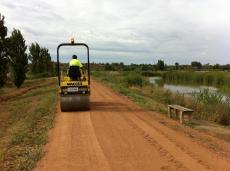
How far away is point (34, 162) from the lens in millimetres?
8133

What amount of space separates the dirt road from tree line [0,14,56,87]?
1943cm

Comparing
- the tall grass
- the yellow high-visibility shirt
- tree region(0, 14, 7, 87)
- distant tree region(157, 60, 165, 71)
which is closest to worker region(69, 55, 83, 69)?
the yellow high-visibility shirt

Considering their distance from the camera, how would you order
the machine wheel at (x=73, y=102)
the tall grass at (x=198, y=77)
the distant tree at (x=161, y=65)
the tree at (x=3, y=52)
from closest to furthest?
1. the machine wheel at (x=73, y=102)
2. the tree at (x=3, y=52)
3. the tall grass at (x=198, y=77)
4. the distant tree at (x=161, y=65)

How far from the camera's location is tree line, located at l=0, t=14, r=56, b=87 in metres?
31.5

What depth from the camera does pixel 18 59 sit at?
43.9 m

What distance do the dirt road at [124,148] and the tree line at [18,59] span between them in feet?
63.8

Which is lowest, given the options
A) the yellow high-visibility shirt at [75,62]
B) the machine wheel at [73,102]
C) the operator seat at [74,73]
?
the machine wheel at [73,102]

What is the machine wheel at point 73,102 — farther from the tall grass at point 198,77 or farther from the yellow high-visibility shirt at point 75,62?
the tall grass at point 198,77

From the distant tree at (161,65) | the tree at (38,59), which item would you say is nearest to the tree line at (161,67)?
the distant tree at (161,65)

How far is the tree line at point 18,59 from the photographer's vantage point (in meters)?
31.5

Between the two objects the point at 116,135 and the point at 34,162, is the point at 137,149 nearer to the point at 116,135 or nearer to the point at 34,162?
the point at 116,135

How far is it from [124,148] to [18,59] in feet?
120

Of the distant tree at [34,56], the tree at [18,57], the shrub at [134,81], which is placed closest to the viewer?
the shrub at [134,81]

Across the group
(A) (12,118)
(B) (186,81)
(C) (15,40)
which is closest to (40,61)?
(C) (15,40)
